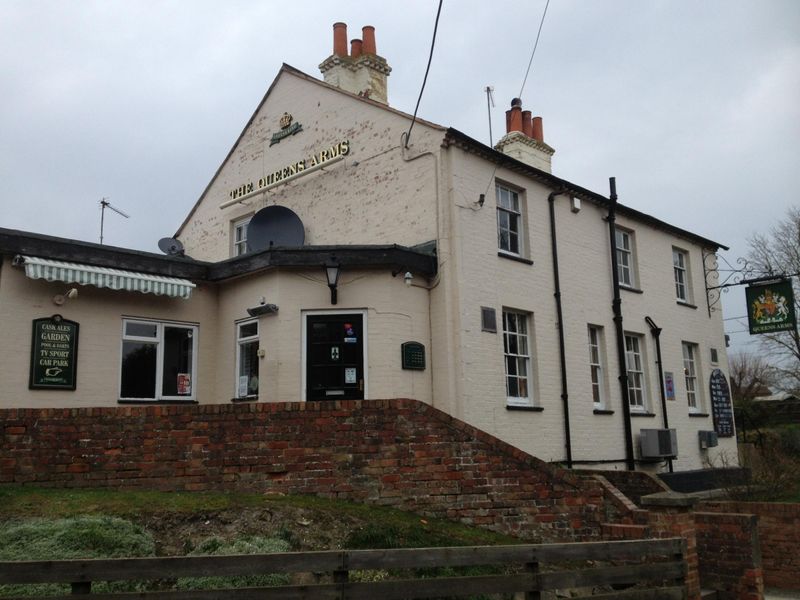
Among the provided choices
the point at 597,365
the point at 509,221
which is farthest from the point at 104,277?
the point at 597,365

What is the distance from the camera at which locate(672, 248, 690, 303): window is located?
21141 millimetres

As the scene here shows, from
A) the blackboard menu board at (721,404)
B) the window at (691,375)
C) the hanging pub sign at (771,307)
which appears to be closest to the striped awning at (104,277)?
the window at (691,375)

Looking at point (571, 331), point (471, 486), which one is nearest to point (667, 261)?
point (571, 331)

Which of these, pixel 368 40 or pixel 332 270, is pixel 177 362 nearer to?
pixel 332 270

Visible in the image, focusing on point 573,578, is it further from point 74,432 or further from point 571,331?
point 571,331

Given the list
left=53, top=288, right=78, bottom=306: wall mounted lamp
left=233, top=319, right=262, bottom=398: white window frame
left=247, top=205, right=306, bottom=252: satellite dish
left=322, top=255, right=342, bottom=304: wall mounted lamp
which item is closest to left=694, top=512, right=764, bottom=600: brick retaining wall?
A: left=322, top=255, right=342, bottom=304: wall mounted lamp

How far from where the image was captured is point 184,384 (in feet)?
46.8

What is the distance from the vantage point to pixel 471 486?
9383 mm

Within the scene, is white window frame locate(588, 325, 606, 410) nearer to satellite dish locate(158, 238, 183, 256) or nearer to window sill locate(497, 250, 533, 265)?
window sill locate(497, 250, 533, 265)

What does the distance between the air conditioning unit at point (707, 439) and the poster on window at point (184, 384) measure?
13322 millimetres

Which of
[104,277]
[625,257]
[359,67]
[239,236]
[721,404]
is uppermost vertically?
[359,67]

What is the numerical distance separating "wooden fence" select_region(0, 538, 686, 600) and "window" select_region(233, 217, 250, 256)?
12716 millimetres

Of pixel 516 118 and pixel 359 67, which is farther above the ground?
pixel 359 67

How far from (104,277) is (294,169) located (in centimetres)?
624
